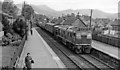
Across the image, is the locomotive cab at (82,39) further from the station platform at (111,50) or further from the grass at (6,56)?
the grass at (6,56)

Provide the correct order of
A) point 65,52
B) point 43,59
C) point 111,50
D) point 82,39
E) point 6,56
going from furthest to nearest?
point 111,50
point 6,56
point 65,52
point 82,39
point 43,59

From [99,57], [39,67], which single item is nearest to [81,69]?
[39,67]

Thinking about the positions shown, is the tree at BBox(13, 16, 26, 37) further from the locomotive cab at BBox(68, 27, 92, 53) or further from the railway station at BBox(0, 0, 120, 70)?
the locomotive cab at BBox(68, 27, 92, 53)

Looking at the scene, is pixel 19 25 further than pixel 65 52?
Yes

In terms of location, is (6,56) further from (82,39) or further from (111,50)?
(111,50)

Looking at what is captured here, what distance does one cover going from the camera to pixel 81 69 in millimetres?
17391

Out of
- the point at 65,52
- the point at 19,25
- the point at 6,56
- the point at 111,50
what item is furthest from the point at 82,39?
the point at 19,25

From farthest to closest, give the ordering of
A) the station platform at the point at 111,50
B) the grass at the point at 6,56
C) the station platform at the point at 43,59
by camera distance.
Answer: the station platform at the point at 111,50
the grass at the point at 6,56
the station platform at the point at 43,59

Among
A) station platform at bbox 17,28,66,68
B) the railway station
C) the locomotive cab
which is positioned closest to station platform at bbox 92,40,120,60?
the railway station

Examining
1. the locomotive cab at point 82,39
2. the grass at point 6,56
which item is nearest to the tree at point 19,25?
the grass at point 6,56

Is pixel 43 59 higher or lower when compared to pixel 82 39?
lower

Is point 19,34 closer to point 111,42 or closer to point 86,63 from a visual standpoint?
point 111,42

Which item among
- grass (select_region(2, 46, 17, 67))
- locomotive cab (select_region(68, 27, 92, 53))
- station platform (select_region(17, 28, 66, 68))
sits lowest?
grass (select_region(2, 46, 17, 67))

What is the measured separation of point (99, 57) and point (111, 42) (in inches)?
546
